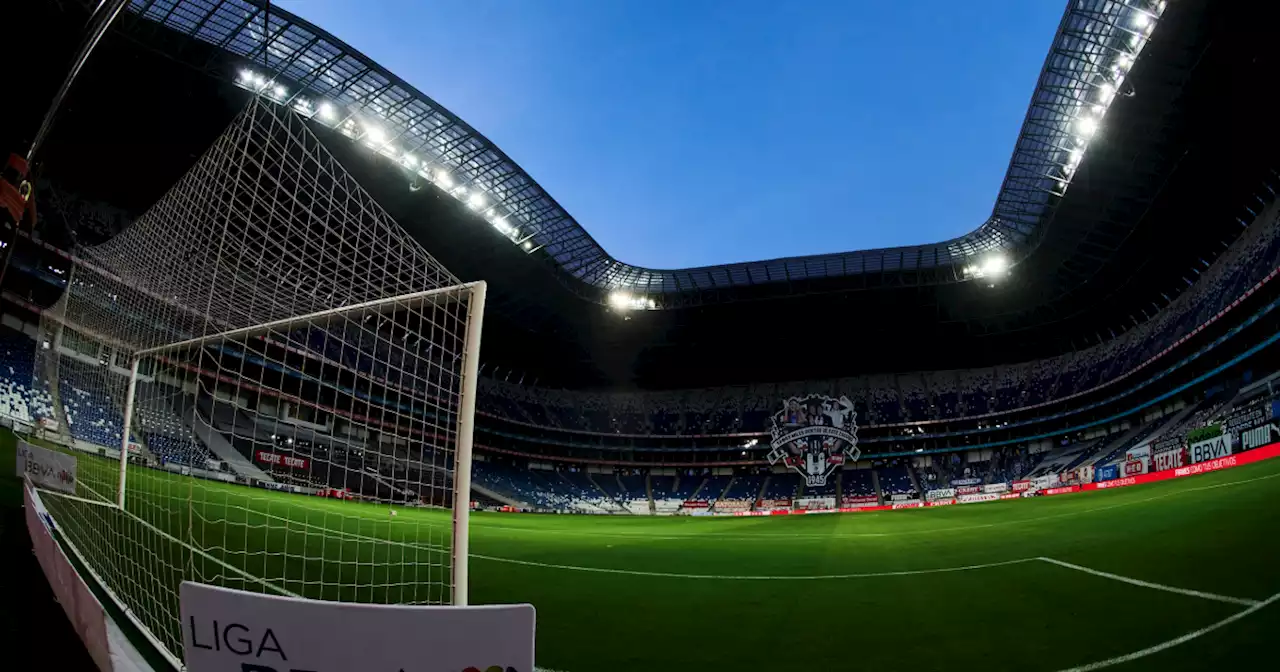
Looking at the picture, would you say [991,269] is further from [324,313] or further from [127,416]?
[127,416]

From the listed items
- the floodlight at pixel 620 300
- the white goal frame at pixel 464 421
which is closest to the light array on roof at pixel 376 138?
the floodlight at pixel 620 300

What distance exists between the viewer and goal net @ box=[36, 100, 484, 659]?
4.91 meters

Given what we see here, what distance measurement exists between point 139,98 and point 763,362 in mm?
51202

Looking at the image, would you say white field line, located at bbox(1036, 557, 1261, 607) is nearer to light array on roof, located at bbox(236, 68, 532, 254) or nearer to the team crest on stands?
the team crest on stands

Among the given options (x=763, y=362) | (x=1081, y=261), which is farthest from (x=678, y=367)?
(x=1081, y=261)

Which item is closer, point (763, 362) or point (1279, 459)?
point (1279, 459)

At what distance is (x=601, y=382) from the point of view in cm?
6444

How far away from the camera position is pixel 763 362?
6022 cm

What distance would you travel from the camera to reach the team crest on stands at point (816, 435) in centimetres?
3042

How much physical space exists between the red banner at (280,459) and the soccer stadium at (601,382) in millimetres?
280

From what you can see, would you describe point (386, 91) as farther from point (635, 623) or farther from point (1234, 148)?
point (1234, 148)

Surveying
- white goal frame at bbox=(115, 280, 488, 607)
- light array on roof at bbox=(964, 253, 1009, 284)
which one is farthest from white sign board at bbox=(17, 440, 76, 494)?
light array on roof at bbox=(964, 253, 1009, 284)

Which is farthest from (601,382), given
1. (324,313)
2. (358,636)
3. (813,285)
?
(358,636)

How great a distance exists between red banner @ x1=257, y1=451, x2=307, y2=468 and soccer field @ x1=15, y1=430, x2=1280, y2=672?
23.1ft
